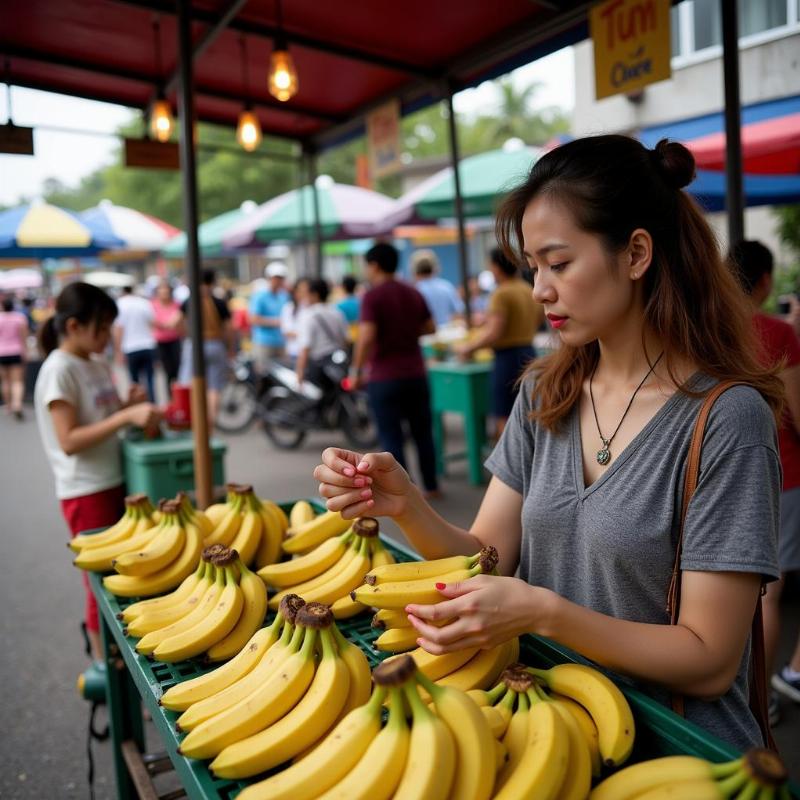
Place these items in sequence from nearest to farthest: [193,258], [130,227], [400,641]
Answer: [400,641] → [193,258] → [130,227]

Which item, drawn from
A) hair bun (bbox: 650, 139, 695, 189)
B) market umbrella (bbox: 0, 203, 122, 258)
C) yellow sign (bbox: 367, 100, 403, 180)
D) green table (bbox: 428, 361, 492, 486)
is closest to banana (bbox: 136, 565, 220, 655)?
hair bun (bbox: 650, 139, 695, 189)

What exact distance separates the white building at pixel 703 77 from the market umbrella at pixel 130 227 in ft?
23.2

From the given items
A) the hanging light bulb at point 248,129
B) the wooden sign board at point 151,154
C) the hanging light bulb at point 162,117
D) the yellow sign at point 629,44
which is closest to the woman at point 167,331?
the hanging light bulb at point 162,117

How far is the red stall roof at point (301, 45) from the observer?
5152mm

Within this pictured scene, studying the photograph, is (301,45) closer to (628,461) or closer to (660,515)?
(628,461)

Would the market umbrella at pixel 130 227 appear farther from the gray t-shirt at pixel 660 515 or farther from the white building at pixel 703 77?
the gray t-shirt at pixel 660 515

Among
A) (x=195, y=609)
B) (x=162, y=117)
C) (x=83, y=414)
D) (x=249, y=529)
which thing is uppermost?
(x=162, y=117)

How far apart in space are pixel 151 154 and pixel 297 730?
559 centimetres

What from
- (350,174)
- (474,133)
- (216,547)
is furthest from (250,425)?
(474,133)

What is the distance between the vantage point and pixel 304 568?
2.11m

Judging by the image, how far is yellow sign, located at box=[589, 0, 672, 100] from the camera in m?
3.96

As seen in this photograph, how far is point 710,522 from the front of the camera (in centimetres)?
139

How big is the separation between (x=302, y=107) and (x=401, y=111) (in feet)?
3.82

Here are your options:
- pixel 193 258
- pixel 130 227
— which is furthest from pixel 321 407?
pixel 130 227
